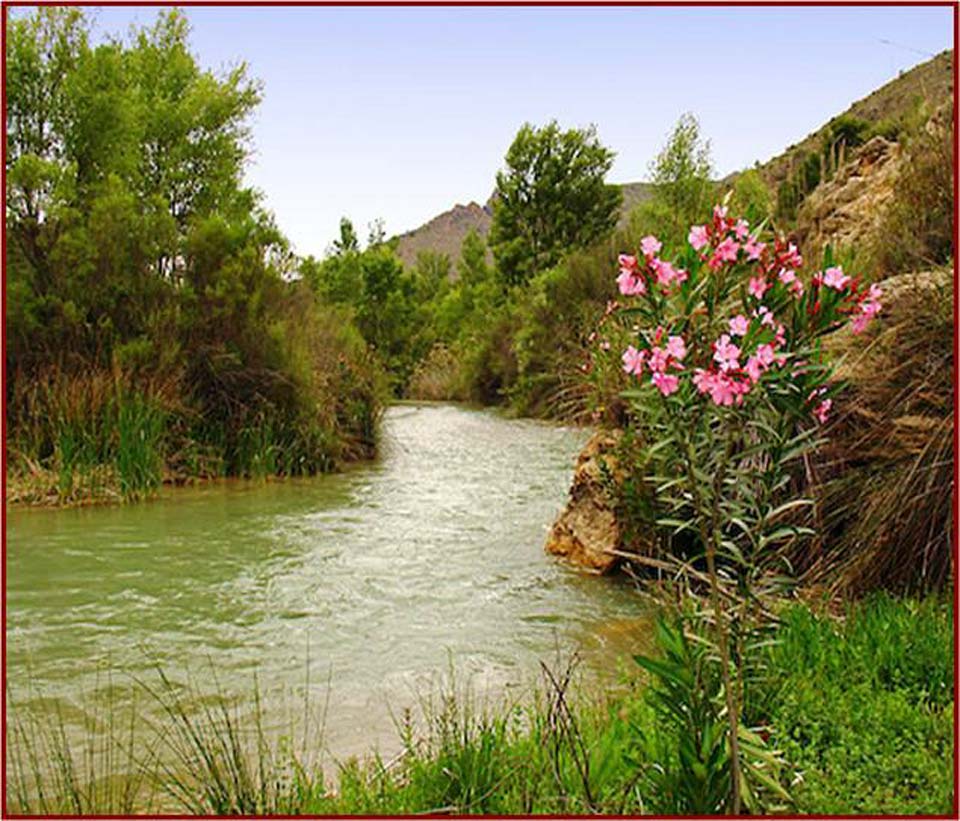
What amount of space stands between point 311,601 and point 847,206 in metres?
6.95

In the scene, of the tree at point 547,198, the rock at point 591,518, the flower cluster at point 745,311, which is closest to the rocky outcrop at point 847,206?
the rock at point 591,518

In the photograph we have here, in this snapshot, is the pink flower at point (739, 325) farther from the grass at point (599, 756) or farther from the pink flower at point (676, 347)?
the grass at point (599, 756)

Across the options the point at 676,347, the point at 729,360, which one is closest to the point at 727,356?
the point at 729,360

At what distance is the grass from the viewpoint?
114 inches

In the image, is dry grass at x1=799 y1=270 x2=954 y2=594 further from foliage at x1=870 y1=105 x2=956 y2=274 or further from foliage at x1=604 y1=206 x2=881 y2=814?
foliage at x1=604 y1=206 x2=881 y2=814

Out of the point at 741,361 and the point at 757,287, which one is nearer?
the point at 741,361

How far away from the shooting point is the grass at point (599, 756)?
2.89m

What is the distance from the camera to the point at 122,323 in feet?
39.1

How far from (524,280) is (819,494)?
32.4 meters

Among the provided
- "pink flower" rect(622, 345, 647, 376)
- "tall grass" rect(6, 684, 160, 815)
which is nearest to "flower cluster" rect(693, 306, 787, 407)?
"pink flower" rect(622, 345, 647, 376)

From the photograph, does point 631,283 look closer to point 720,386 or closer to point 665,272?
point 665,272

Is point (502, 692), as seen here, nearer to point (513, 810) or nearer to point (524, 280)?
point (513, 810)

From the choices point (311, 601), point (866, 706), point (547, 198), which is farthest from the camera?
point (547, 198)

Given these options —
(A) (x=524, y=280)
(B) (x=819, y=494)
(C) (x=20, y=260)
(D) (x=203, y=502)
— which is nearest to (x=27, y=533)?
(D) (x=203, y=502)
